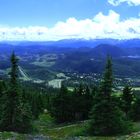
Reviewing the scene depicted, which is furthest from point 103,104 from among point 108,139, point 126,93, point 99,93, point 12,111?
Result: point 126,93

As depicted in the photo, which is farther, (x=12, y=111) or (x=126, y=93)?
(x=126, y=93)

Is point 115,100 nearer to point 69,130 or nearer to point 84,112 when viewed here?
point 69,130

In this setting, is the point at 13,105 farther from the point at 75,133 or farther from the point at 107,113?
the point at 107,113

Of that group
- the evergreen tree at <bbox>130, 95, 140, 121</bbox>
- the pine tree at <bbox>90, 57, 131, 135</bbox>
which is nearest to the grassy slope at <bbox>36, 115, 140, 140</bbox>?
the pine tree at <bbox>90, 57, 131, 135</bbox>

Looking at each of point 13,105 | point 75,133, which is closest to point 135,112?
point 75,133

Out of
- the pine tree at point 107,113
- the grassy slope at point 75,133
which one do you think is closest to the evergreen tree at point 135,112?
the grassy slope at point 75,133

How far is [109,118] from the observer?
53.9 metres

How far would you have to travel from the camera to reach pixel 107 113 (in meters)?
54.1

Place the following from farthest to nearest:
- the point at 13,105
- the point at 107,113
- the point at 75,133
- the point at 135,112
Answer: the point at 135,112
the point at 75,133
the point at 13,105
the point at 107,113

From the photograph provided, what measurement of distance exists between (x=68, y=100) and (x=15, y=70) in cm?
3449

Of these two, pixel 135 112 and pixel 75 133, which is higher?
pixel 75 133

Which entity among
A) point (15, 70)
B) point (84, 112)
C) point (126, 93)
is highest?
point (15, 70)

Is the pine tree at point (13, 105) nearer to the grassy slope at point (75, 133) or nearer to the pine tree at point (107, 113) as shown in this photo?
the grassy slope at point (75, 133)

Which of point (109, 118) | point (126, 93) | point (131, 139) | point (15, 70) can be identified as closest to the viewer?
point (131, 139)
